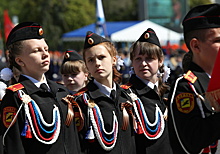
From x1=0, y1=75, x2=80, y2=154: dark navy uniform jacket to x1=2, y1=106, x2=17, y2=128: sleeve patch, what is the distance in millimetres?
27

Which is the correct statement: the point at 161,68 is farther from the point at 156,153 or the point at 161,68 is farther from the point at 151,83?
the point at 156,153

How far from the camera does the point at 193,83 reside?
302cm

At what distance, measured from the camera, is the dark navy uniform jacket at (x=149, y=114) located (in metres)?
4.53

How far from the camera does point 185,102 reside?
297 centimetres

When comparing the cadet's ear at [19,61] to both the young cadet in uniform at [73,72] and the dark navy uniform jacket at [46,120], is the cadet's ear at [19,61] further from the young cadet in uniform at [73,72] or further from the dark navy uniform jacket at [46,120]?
the young cadet in uniform at [73,72]

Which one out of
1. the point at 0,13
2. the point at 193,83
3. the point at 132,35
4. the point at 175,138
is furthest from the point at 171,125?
the point at 0,13

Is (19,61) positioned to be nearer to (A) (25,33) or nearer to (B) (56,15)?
(A) (25,33)

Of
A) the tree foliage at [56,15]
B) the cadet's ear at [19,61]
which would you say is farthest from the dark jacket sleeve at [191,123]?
the tree foliage at [56,15]

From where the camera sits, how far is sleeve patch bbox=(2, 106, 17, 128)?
384 cm

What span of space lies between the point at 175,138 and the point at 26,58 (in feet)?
5.37

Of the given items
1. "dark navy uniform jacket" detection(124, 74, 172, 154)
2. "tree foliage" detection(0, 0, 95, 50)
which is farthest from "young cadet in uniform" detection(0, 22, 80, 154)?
"tree foliage" detection(0, 0, 95, 50)

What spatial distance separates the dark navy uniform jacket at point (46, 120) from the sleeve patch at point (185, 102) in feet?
4.52

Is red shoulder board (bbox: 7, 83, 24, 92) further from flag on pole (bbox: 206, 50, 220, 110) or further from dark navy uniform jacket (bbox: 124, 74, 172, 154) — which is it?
flag on pole (bbox: 206, 50, 220, 110)

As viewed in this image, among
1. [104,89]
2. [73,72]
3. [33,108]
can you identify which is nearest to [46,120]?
[33,108]
